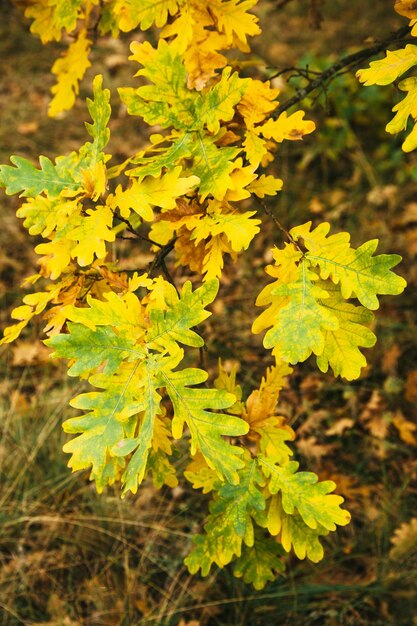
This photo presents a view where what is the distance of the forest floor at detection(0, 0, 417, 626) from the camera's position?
2006mm

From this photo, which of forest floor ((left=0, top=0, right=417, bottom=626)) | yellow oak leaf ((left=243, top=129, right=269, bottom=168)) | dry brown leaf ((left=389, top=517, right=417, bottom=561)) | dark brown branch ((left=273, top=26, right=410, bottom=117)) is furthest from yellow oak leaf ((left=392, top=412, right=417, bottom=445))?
yellow oak leaf ((left=243, top=129, right=269, bottom=168))

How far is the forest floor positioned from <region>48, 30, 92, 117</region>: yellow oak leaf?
21.4 inches

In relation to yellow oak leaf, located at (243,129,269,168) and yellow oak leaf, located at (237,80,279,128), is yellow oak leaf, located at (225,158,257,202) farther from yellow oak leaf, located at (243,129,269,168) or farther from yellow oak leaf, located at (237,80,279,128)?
yellow oak leaf, located at (237,80,279,128)

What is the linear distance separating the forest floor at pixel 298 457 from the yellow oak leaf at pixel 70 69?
1.79ft

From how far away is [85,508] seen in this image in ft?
7.47

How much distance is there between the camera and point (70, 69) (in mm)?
1618

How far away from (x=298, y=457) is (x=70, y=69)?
1.70 meters

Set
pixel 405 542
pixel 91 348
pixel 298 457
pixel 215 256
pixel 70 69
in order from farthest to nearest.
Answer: pixel 298 457 → pixel 405 542 → pixel 70 69 → pixel 215 256 → pixel 91 348

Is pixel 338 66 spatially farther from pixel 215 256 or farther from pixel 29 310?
pixel 29 310

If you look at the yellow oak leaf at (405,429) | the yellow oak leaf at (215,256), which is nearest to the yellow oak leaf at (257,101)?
the yellow oak leaf at (215,256)

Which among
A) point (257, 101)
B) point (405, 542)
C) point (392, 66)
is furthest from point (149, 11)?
point (405, 542)

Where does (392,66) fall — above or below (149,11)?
below

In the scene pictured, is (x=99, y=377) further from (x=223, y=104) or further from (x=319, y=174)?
(x=319, y=174)

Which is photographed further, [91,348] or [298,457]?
[298,457]
